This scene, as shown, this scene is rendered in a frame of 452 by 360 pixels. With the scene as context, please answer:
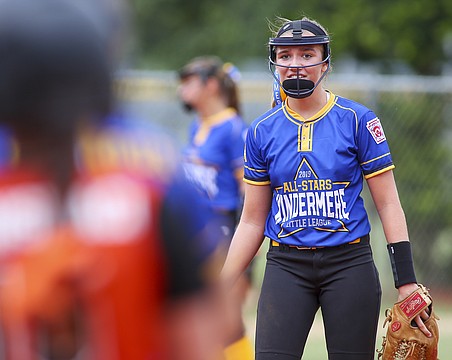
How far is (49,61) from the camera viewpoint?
174 cm

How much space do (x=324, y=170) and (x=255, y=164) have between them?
0.37 meters

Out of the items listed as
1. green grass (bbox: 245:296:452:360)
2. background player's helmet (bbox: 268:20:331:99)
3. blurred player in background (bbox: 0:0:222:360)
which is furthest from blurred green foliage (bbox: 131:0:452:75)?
blurred player in background (bbox: 0:0:222:360)

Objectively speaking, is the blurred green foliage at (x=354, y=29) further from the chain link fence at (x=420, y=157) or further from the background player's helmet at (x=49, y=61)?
the background player's helmet at (x=49, y=61)

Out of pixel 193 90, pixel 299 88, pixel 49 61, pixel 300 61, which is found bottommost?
pixel 49 61

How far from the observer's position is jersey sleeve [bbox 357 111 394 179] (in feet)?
15.6

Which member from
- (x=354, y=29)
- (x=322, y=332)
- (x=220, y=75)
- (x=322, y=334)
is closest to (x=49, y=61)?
(x=220, y=75)

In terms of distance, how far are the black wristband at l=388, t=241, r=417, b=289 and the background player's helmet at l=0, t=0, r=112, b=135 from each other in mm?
3275

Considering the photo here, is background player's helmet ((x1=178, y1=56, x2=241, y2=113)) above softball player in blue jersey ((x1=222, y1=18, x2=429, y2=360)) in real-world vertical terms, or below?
above

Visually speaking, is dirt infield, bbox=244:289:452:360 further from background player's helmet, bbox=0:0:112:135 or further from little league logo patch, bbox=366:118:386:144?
background player's helmet, bbox=0:0:112:135

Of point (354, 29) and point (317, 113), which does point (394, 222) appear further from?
point (354, 29)

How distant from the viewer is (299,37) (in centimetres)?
497

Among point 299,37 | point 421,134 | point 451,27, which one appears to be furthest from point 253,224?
point 451,27

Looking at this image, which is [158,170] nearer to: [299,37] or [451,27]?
[299,37]

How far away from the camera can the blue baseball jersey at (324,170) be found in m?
4.75
